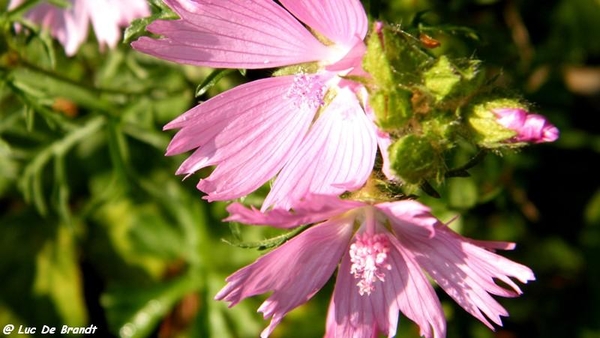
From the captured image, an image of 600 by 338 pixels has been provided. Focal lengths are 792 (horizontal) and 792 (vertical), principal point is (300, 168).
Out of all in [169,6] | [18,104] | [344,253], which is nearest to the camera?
[169,6]

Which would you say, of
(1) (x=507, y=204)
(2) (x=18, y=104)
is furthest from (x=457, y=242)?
(2) (x=18, y=104)

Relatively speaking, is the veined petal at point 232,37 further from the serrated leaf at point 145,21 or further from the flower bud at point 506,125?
the flower bud at point 506,125

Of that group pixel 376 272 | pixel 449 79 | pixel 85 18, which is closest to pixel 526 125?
pixel 449 79

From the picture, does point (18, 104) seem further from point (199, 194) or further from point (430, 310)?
point (430, 310)

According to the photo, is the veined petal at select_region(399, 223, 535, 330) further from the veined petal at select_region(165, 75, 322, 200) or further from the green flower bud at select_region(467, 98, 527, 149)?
the veined petal at select_region(165, 75, 322, 200)

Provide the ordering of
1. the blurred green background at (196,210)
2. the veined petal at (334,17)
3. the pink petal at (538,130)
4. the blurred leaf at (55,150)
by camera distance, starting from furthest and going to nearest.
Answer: the blurred green background at (196,210) < the blurred leaf at (55,150) < the veined petal at (334,17) < the pink petal at (538,130)

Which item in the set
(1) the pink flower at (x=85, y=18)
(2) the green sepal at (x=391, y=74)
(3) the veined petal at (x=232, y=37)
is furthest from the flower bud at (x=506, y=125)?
(1) the pink flower at (x=85, y=18)
